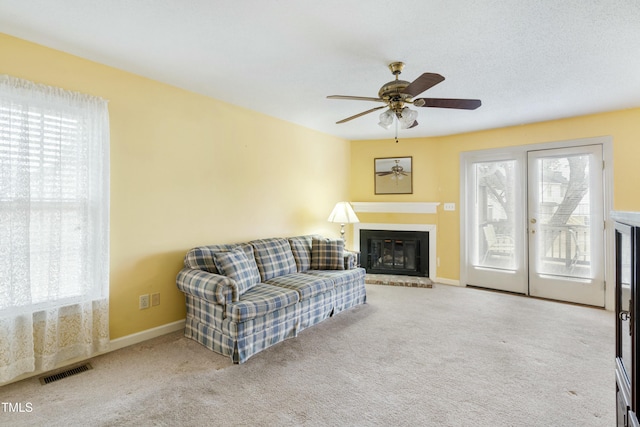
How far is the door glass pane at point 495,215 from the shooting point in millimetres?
4477

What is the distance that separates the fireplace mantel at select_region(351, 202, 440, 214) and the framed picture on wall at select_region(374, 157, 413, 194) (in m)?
0.27

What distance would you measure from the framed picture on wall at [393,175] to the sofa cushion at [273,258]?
2.42m

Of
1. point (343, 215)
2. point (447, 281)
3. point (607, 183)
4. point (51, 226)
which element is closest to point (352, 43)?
point (51, 226)

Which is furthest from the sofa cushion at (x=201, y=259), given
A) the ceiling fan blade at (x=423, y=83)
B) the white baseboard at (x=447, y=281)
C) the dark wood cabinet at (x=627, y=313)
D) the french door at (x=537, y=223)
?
the french door at (x=537, y=223)

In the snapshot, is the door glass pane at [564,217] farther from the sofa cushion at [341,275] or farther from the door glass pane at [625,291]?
the door glass pane at [625,291]

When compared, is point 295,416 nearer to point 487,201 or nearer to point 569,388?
point 569,388

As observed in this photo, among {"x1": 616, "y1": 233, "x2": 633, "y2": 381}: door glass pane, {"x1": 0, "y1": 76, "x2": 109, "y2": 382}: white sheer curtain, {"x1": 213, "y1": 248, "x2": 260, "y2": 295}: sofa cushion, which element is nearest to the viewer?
{"x1": 616, "y1": 233, "x2": 633, "y2": 381}: door glass pane

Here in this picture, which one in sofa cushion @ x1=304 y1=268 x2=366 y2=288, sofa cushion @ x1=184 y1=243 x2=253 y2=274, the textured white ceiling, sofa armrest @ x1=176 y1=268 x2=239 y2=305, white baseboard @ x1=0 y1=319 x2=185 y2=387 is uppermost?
the textured white ceiling

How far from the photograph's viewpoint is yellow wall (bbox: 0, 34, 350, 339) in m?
2.62

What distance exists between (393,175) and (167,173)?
12.1 feet

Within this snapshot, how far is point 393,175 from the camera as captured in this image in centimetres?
540

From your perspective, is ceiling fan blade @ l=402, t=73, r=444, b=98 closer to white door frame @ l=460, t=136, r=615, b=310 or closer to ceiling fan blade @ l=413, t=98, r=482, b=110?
ceiling fan blade @ l=413, t=98, r=482, b=110

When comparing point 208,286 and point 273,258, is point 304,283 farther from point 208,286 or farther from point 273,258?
point 208,286

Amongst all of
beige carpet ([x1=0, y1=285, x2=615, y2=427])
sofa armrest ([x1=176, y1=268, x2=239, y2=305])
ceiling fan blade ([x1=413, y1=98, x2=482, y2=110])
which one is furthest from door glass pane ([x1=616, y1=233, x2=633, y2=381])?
sofa armrest ([x1=176, y1=268, x2=239, y2=305])
